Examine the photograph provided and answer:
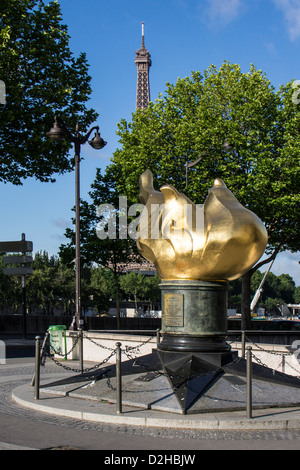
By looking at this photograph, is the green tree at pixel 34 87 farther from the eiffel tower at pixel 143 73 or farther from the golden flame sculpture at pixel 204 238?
the eiffel tower at pixel 143 73

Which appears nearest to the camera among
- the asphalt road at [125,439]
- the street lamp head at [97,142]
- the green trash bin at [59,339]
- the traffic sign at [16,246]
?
the asphalt road at [125,439]

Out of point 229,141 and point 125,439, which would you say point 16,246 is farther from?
point 125,439

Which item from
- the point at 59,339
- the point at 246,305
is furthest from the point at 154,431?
the point at 246,305

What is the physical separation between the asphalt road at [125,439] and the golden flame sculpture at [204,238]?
340 centimetres

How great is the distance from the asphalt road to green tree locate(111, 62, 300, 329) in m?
20.4

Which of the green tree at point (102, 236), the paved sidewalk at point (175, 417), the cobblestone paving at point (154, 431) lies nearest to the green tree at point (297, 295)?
the green tree at point (102, 236)

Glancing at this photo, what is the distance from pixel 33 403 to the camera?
33.0 feet

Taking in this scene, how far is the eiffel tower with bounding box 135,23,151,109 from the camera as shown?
370ft

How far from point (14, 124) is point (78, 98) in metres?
3.19

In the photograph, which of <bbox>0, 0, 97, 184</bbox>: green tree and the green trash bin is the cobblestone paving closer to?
the green trash bin

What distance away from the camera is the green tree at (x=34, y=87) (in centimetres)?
2222

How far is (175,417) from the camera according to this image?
340 inches

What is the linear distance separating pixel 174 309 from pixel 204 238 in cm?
154

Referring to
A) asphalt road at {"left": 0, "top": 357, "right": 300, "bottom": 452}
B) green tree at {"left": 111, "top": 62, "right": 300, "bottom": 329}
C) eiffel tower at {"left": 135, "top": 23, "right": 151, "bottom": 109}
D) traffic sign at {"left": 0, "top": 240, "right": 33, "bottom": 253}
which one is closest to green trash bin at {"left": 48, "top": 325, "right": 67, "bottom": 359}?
traffic sign at {"left": 0, "top": 240, "right": 33, "bottom": 253}
